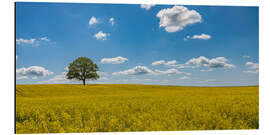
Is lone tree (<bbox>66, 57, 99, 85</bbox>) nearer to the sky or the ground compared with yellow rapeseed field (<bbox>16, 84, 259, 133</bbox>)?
nearer to the sky

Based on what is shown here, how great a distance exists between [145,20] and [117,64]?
68.3 inches

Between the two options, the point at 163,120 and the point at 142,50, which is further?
the point at 142,50

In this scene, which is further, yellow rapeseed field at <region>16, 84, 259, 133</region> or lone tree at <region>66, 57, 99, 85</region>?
lone tree at <region>66, 57, 99, 85</region>

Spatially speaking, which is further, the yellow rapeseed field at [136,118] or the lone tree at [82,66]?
the lone tree at [82,66]

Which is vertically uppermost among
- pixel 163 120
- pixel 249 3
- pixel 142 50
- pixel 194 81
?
pixel 249 3

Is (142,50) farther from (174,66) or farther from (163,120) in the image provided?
(163,120)

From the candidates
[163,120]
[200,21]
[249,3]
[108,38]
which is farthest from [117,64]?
[249,3]

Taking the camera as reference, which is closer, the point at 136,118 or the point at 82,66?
the point at 136,118

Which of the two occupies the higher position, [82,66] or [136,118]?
[82,66]

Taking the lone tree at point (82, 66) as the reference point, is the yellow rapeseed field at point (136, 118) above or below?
below
